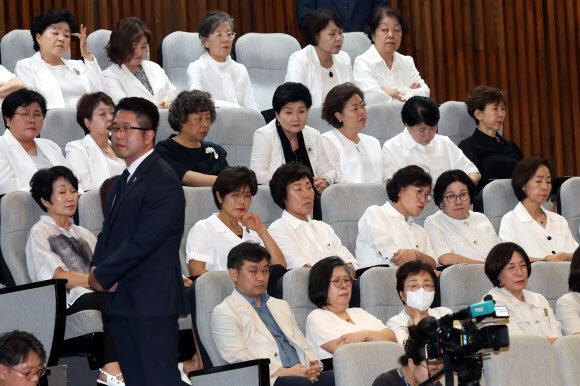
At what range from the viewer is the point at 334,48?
245 inches

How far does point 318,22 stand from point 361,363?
3.33 meters

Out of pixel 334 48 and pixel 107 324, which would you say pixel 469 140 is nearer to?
pixel 334 48

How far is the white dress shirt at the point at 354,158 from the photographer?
552 cm

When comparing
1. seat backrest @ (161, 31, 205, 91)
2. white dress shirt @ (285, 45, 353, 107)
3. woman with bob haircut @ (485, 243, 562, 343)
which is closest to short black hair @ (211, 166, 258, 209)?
woman with bob haircut @ (485, 243, 562, 343)

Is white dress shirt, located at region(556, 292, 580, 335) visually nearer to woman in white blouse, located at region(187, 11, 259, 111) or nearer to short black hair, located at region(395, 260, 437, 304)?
short black hair, located at region(395, 260, 437, 304)

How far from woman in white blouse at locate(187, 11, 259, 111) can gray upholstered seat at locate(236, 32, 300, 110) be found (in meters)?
0.34

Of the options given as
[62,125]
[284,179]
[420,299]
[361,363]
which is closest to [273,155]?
[284,179]

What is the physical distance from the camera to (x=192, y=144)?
512cm

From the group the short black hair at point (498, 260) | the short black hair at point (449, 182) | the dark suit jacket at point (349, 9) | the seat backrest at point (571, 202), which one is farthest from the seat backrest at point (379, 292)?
the dark suit jacket at point (349, 9)

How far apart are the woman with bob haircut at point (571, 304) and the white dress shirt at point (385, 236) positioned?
70 centimetres

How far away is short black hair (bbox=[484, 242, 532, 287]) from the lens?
172 inches

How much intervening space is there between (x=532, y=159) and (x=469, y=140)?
2.23 feet

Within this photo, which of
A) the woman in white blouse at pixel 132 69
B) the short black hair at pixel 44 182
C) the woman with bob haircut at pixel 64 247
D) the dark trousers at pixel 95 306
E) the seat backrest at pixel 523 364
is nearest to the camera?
the seat backrest at pixel 523 364

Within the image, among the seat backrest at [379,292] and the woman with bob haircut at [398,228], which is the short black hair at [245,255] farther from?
the woman with bob haircut at [398,228]
